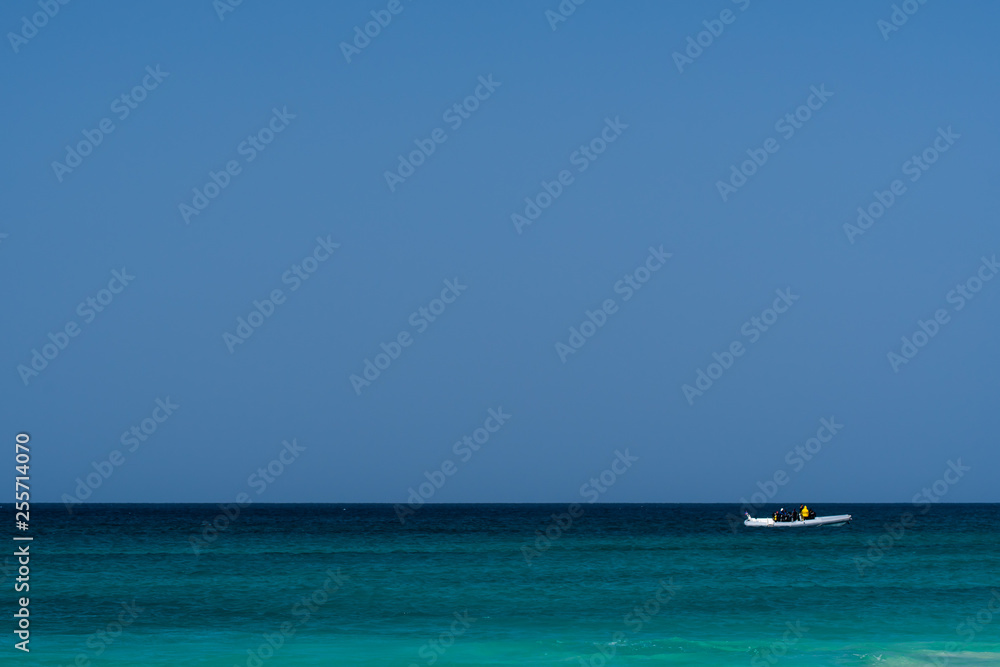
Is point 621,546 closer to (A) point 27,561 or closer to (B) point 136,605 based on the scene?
(A) point 27,561

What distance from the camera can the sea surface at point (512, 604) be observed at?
25.7m

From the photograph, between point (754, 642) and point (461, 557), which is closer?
point (754, 642)

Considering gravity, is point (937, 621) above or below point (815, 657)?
above

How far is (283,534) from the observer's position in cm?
8012

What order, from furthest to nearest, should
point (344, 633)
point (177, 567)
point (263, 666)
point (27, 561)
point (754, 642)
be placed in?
1. point (27, 561)
2. point (177, 567)
3. point (344, 633)
4. point (754, 642)
5. point (263, 666)

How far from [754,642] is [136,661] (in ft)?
42.6

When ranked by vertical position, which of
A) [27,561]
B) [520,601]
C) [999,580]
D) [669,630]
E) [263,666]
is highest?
[999,580]

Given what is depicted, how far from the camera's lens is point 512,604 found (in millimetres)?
35094

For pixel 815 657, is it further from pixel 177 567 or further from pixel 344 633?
pixel 177 567

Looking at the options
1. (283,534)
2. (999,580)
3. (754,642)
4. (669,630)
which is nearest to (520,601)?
(669,630)

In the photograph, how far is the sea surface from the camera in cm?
2574

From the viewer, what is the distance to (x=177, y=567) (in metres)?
48.0

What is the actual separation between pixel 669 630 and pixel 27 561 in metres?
33.4

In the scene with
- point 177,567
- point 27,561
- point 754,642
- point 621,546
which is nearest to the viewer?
point 754,642
